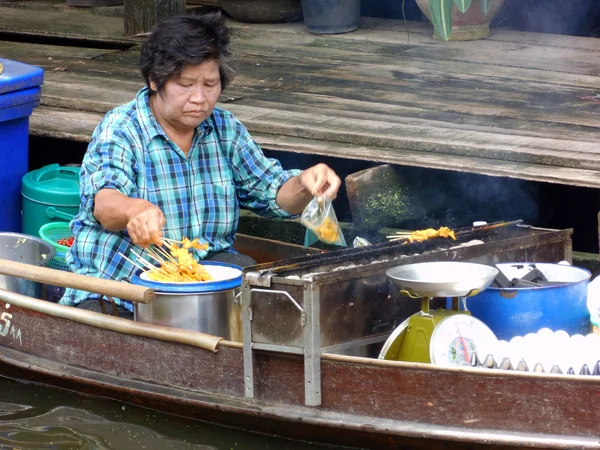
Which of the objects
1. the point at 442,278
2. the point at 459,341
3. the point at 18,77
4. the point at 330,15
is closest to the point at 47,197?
the point at 18,77

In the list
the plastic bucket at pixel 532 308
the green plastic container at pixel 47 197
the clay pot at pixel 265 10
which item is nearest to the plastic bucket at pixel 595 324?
the plastic bucket at pixel 532 308

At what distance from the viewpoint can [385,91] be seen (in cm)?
651

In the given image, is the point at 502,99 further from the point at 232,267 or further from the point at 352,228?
the point at 232,267

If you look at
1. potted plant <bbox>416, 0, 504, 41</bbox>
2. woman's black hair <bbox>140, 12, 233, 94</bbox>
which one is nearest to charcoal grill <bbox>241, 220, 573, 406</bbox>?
woman's black hair <bbox>140, 12, 233, 94</bbox>

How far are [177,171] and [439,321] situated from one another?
1.35 meters

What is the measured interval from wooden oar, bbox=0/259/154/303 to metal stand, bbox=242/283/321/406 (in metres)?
0.36

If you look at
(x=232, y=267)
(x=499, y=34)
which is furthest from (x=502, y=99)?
(x=232, y=267)

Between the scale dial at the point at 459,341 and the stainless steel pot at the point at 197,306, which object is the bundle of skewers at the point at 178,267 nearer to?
the stainless steel pot at the point at 197,306

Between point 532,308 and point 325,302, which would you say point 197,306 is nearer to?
point 325,302

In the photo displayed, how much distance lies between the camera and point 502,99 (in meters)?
6.21

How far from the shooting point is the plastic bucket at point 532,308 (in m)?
4.12

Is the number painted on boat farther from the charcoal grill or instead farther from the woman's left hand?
the woman's left hand

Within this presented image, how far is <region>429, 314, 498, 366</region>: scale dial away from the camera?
3.88 m

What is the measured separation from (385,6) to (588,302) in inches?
199
